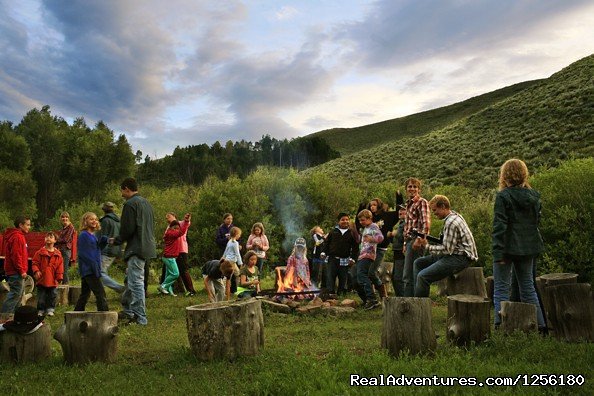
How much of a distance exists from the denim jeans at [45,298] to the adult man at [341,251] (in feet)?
19.3

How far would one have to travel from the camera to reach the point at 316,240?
14445mm

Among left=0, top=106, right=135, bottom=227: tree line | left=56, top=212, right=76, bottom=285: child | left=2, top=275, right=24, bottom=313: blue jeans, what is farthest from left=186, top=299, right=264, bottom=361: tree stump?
left=0, top=106, right=135, bottom=227: tree line

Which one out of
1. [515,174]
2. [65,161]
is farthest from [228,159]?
[515,174]

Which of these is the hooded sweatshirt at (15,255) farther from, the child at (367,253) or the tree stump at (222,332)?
the child at (367,253)

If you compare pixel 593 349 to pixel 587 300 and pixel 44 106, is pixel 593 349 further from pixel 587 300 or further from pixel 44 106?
pixel 44 106

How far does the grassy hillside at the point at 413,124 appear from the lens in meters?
99.2

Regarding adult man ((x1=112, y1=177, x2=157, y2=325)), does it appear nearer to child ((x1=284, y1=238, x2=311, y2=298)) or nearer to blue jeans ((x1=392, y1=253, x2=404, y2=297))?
child ((x1=284, y1=238, x2=311, y2=298))

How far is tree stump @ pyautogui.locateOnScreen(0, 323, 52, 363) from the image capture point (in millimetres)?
6105

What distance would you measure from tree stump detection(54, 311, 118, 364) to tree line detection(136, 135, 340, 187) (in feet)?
215

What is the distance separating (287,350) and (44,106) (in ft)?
166

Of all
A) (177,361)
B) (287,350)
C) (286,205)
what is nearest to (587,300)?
(287,350)

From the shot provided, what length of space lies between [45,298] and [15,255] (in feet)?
3.95

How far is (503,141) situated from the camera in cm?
4538

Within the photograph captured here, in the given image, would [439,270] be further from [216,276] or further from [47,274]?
[47,274]
